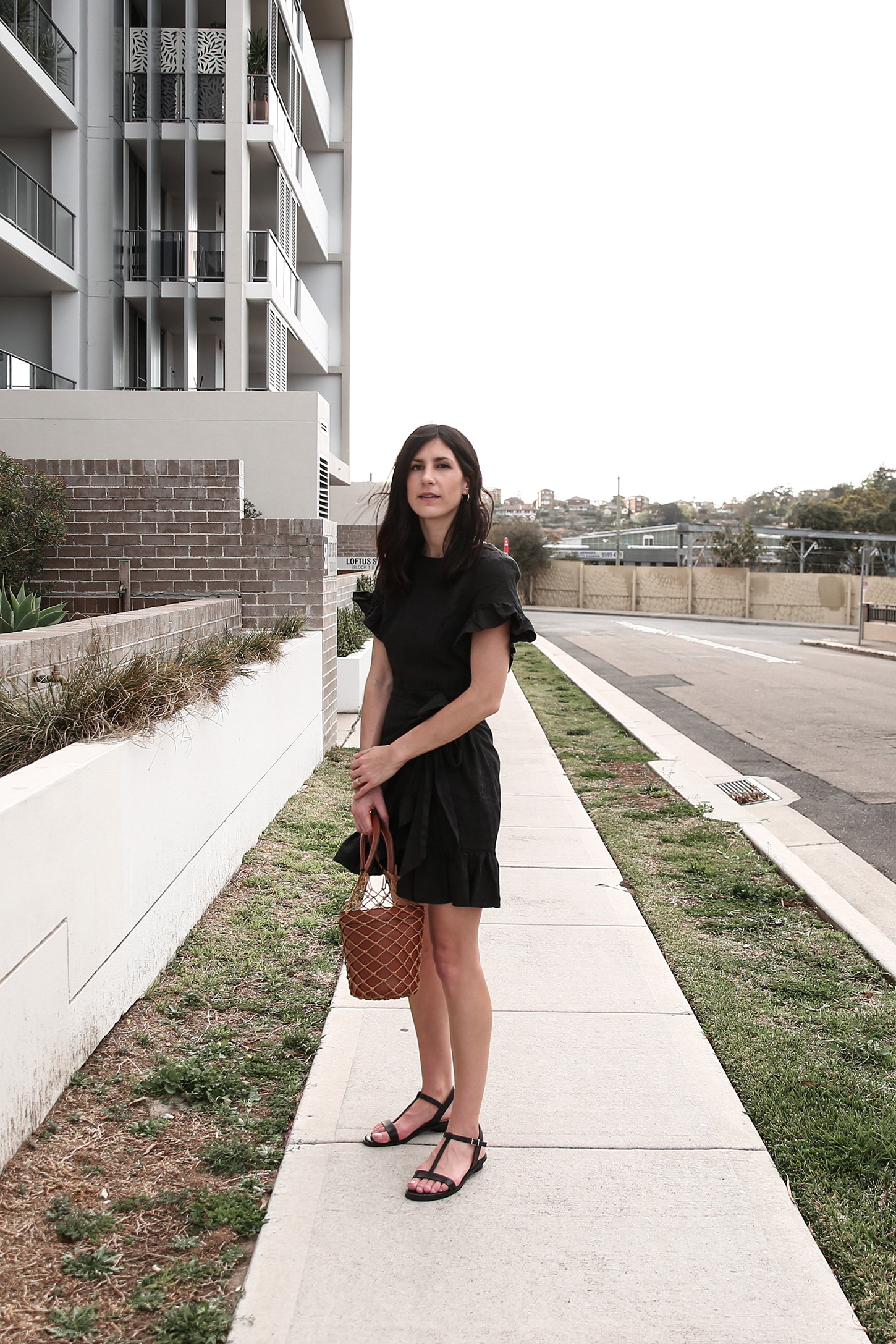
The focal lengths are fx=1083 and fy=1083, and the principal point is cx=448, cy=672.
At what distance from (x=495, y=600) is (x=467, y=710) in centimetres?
A: 30

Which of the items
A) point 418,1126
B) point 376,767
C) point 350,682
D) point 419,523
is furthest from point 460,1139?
point 350,682

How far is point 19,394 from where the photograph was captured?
13.3 metres

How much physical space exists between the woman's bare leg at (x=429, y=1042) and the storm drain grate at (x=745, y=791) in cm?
552

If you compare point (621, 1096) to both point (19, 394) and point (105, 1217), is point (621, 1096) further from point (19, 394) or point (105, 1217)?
point (19, 394)

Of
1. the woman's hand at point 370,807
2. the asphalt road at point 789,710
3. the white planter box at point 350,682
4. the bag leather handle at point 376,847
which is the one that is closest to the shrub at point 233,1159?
→ the bag leather handle at point 376,847

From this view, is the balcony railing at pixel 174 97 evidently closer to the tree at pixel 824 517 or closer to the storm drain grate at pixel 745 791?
the storm drain grate at pixel 745 791

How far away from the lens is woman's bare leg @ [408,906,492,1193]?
2.95m

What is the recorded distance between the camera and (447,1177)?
2.89 m

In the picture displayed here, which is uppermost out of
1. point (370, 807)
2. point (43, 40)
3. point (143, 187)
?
point (43, 40)

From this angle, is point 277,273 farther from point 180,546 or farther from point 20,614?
point 20,614

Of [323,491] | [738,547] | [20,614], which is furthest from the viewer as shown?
[738,547]

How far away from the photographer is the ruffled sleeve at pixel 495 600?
2852 millimetres

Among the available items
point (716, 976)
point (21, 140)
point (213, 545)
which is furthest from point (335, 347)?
point (716, 976)

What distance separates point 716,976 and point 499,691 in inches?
88.3
